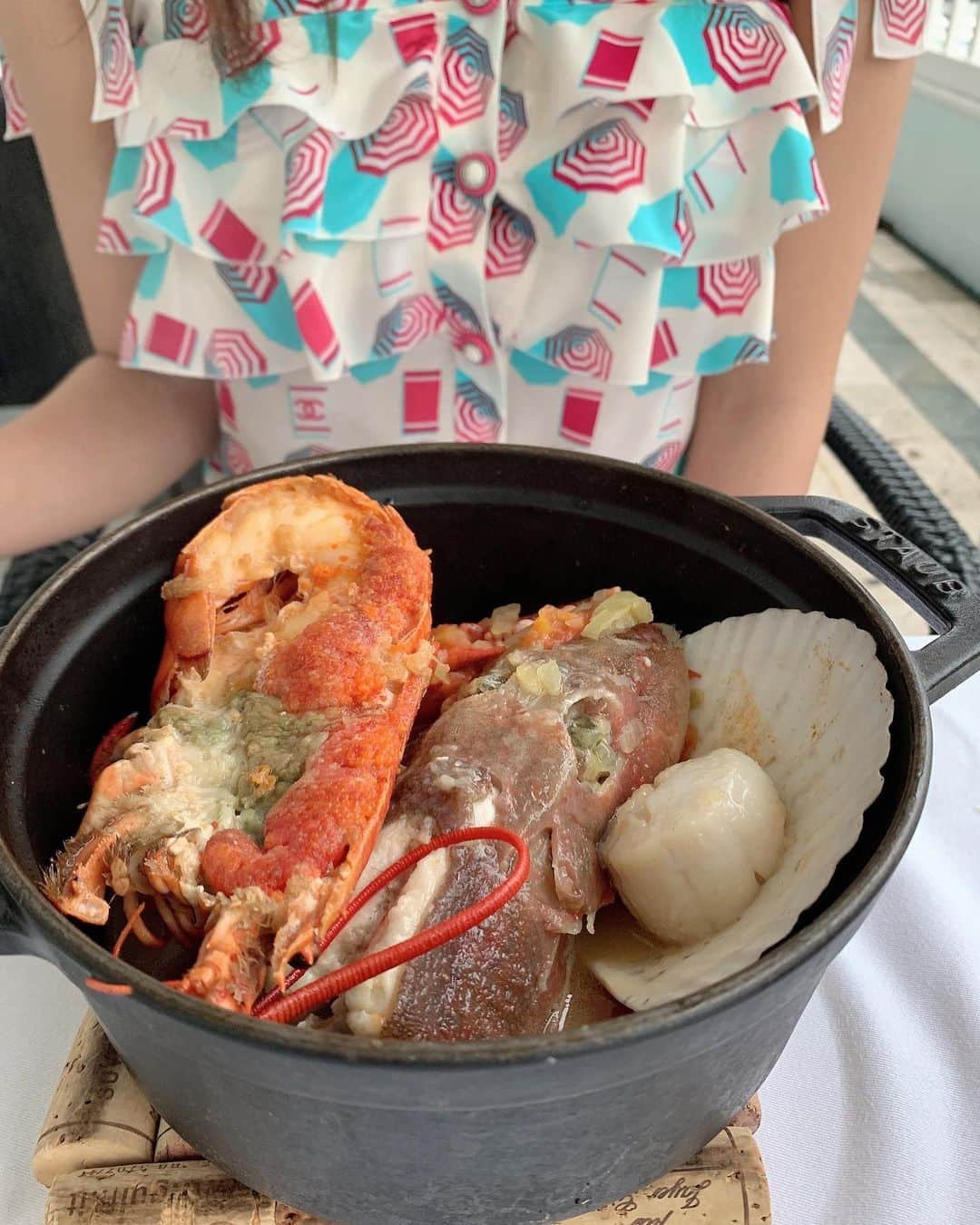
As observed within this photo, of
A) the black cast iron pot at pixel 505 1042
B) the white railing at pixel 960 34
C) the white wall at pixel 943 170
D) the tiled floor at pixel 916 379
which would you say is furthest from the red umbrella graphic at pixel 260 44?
Answer: the white railing at pixel 960 34

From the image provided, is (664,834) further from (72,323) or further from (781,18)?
(72,323)

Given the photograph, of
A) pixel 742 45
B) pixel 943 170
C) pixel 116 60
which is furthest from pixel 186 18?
pixel 943 170

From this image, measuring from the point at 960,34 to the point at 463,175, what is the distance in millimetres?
3812

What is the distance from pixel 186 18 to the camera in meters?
0.91

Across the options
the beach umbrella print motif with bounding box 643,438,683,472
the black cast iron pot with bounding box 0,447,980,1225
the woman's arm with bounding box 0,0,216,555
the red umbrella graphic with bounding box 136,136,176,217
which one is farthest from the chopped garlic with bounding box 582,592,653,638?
the woman's arm with bounding box 0,0,216,555

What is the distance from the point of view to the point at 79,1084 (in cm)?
57

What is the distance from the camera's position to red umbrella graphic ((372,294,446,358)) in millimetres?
1021

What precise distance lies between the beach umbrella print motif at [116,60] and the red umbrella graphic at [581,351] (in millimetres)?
470

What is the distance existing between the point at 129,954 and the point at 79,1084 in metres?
0.08

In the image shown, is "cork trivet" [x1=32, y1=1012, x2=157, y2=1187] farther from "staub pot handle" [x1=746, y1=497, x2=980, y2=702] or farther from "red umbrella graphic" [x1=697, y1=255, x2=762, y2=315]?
"red umbrella graphic" [x1=697, y1=255, x2=762, y2=315]

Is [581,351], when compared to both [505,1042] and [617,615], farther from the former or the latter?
[505,1042]

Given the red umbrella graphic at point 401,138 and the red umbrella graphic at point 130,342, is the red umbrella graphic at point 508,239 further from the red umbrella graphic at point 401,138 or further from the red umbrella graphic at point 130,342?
the red umbrella graphic at point 130,342

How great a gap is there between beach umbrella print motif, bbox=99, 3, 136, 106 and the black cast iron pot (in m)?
0.47

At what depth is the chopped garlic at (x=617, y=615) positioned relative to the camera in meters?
0.71
